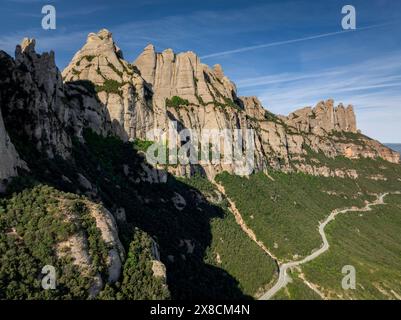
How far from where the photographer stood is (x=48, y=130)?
252 feet

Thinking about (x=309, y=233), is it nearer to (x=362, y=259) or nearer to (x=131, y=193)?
(x=362, y=259)

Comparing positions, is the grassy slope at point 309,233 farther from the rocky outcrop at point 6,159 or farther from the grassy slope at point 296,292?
the rocky outcrop at point 6,159

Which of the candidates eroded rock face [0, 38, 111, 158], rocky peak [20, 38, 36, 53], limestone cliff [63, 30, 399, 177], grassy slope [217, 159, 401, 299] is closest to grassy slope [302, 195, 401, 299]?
grassy slope [217, 159, 401, 299]

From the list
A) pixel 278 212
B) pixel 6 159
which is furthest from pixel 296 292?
pixel 6 159

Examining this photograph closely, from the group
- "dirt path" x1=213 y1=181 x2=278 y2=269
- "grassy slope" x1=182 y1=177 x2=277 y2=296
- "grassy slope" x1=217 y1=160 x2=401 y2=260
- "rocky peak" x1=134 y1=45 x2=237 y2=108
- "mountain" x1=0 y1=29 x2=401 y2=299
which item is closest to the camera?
"mountain" x1=0 y1=29 x2=401 y2=299

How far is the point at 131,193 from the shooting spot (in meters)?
106

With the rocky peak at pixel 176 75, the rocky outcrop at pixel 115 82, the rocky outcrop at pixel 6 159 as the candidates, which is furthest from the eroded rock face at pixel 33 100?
the rocky peak at pixel 176 75

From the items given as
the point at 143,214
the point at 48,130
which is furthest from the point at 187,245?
the point at 48,130

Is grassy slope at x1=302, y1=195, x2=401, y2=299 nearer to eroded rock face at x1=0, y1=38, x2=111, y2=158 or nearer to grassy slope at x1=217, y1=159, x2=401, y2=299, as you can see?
grassy slope at x1=217, y1=159, x2=401, y2=299

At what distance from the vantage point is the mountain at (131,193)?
51.0 meters

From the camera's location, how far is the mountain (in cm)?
5100

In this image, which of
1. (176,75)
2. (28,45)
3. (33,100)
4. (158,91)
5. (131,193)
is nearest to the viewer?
(33,100)

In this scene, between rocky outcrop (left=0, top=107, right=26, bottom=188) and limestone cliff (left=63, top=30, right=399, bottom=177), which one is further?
limestone cliff (left=63, top=30, right=399, bottom=177)
